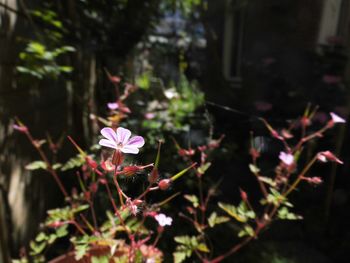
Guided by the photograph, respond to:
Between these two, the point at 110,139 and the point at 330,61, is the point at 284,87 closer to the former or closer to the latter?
the point at 330,61

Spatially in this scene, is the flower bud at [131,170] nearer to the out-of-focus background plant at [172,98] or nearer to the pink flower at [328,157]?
the out-of-focus background plant at [172,98]

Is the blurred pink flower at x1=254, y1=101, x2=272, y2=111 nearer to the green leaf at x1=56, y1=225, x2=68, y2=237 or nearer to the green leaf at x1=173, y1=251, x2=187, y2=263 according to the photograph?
the green leaf at x1=173, y1=251, x2=187, y2=263

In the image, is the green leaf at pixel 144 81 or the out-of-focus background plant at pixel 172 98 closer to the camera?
the out-of-focus background plant at pixel 172 98

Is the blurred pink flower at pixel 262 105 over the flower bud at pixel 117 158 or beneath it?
beneath

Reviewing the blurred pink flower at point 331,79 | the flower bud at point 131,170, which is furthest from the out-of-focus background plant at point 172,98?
the flower bud at point 131,170

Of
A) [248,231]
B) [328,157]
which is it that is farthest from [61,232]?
[328,157]

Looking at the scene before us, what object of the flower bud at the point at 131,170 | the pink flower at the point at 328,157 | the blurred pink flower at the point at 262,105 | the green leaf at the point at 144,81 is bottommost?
the blurred pink flower at the point at 262,105

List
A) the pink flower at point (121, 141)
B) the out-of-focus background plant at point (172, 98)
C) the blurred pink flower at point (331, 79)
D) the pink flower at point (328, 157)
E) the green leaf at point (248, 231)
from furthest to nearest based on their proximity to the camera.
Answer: the blurred pink flower at point (331, 79) < the out-of-focus background plant at point (172, 98) < the green leaf at point (248, 231) < the pink flower at point (328, 157) < the pink flower at point (121, 141)

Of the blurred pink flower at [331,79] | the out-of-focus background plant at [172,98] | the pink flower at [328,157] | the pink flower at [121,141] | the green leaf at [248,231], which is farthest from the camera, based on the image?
the blurred pink flower at [331,79]

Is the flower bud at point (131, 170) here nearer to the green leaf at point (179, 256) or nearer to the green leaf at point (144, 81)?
the green leaf at point (179, 256)

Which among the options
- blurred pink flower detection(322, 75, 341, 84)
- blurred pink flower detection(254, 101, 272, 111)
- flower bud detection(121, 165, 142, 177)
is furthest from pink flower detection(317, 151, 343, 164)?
blurred pink flower detection(322, 75, 341, 84)

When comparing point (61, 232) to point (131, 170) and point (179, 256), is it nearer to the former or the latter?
point (179, 256)
